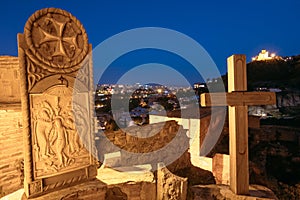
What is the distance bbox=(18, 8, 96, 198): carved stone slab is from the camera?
289cm

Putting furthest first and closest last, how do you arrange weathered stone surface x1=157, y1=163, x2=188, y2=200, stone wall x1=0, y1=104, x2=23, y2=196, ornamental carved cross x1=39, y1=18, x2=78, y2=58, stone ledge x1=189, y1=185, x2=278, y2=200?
stone wall x1=0, y1=104, x2=23, y2=196 < weathered stone surface x1=157, y1=163, x2=188, y2=200 < ornamental carved cross x1=39, y1=18, x2=78, y2=58 < stone ledge x1=189, y1=185, x2=278, y2=200

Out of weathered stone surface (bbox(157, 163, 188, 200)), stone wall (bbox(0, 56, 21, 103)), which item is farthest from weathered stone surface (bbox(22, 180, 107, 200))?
stone wall (bbox(0, 56, 21, 103))

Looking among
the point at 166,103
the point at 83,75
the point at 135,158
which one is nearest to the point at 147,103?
the point at 166,103

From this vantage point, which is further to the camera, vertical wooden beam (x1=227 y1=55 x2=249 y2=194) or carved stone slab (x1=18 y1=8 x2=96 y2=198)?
carved stone slab (x1=18 y1=8 x2=96 y2=198)

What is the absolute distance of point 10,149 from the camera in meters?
4.73

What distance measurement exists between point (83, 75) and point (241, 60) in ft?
7.67

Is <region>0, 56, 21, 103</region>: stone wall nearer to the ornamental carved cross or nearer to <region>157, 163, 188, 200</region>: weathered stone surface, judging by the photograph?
the ornamental carved cross

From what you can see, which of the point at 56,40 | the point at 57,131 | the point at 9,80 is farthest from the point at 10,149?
the point at 56,40

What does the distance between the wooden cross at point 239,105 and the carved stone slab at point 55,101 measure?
A: 1957 mm

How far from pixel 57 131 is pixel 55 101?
45 cm

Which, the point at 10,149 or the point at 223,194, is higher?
the point at 10,149

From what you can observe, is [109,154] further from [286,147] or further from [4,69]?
[286,147]

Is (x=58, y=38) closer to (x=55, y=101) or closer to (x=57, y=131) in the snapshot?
(x=55, y=101)

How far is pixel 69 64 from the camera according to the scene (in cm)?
319
